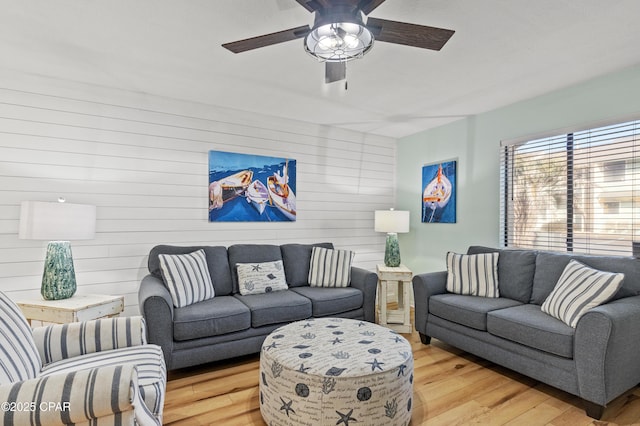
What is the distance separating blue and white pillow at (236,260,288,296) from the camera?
3.29 meters

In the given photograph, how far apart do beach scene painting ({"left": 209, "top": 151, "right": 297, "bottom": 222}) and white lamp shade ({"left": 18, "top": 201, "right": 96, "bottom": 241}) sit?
4.19 feet

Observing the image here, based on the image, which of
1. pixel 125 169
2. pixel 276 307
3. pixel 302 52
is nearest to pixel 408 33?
pixel 302 52

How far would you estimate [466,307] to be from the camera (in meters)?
2.90

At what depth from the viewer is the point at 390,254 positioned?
159 inches

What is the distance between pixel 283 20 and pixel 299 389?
214 centimetres

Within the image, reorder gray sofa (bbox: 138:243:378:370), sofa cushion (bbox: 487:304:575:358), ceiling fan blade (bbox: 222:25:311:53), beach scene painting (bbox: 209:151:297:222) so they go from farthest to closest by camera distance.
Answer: beach scene painting (bbox: 209:151:297:222), gray sofa (bbox: 138:243:378:370), sofa cushion (bbox: 487:304:575:358), ceiling fan blade (bbox: 222:25:311:53)

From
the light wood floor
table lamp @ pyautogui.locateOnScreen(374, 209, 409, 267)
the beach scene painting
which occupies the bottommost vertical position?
the light wood floor

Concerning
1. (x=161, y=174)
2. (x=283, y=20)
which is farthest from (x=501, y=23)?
(x=161, y=174)

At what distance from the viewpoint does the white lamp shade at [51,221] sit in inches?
98.6

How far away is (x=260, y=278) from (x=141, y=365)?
169cm

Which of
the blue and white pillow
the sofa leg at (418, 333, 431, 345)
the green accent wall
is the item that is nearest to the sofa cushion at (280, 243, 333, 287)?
the blue and white pillow

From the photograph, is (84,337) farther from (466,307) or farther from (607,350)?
(607,350)

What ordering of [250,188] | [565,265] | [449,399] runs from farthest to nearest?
[250,188] < [565,265] < [449,399]

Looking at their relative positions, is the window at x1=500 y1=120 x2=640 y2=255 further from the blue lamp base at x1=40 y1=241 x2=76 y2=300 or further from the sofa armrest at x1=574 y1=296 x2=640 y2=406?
the blue lamp base at x1=40 y1=241 x2=76 y2=300
